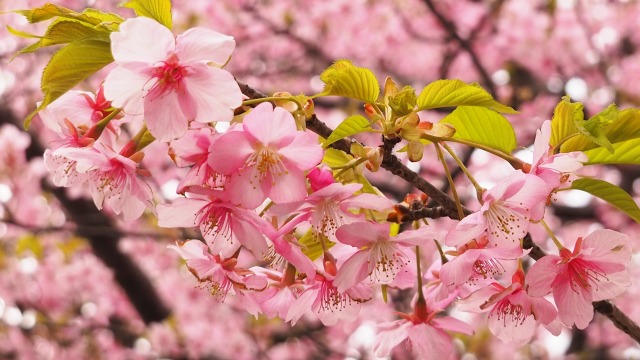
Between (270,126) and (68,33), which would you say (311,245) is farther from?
(68,33)

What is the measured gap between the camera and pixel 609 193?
1049 millimetres

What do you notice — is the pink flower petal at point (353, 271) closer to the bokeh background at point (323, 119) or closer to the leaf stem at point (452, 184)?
the leaf stem at point (452, 184)

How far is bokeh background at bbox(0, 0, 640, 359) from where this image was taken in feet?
17.3

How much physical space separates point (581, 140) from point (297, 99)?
0.43 metres

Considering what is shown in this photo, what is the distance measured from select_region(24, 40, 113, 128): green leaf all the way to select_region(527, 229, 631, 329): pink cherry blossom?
0.71 metres

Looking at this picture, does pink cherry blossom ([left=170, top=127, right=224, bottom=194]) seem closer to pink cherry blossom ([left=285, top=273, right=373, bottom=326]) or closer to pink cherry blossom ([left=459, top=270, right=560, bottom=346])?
pink cherry blossom ([left=285, top=273, right=373, bottom=326])

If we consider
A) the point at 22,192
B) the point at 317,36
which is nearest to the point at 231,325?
the point at 22,192

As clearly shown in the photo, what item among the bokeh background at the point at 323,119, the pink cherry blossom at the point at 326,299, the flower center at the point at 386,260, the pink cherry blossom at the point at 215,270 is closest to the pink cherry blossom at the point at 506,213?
the flower center at the point at 386,260

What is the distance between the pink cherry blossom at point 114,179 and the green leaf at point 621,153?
27.9 inches

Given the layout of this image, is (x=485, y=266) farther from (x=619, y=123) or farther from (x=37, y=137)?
(x=37, y=137)

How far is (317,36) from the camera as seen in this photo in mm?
6266

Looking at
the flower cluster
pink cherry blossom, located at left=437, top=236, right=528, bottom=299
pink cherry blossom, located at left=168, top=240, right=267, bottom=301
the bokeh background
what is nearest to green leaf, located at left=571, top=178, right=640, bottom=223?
the flower cluster

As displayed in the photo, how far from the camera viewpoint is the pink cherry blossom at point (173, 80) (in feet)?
3.05

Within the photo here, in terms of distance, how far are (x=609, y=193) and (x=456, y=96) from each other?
0.28m
